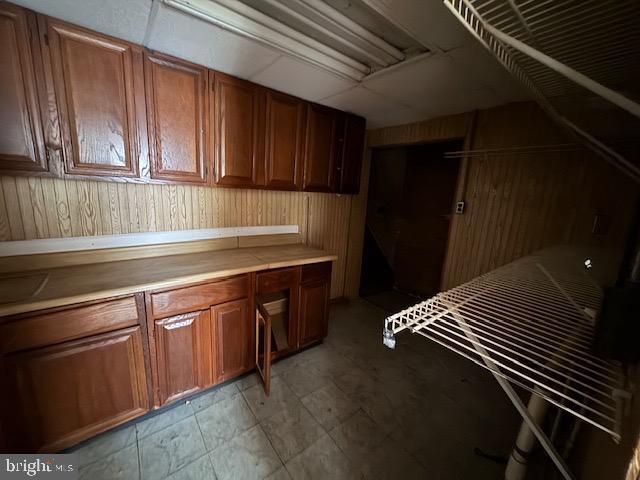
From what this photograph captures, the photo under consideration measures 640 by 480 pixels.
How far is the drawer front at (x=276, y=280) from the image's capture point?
178 cm

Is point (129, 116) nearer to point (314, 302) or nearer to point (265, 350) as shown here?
point (265, 350)

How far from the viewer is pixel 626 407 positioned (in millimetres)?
519

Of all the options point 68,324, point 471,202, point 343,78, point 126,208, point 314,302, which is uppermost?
point 343,78

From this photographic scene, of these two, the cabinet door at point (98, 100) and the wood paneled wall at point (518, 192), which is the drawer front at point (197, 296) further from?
the wood paneled wall at point (518, 192)

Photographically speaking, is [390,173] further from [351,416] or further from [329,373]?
[351,416]

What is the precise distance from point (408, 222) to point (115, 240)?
3502 mm

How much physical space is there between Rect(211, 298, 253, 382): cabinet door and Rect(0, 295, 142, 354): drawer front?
1.51 ft

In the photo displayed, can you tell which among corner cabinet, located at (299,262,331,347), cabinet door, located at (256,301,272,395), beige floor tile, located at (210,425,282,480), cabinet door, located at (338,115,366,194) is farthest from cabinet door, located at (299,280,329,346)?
cabinet door, located at (338,115,366,194)

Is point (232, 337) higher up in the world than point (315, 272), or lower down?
lower down

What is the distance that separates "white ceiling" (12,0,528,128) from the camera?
3.70 feet

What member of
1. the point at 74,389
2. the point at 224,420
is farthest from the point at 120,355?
the point at 224,420

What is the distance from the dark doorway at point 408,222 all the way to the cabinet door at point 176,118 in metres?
2.26

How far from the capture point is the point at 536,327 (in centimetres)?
73

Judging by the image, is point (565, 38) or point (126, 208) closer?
point (565, 38)
